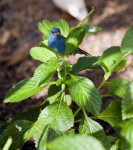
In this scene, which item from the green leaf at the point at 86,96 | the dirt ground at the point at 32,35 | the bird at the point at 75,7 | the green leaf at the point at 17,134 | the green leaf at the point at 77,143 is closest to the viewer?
the green leaf at the point at 77,143

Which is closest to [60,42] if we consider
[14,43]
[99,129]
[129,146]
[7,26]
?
[99,129]

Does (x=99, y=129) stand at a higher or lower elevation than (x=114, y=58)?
lower

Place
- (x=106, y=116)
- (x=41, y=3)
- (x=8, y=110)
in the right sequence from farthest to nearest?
(x=41, y=3) → (x=8, y=110) → (x=106, y=116)

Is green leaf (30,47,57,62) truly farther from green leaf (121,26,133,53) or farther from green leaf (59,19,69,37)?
green leaf (121,26,133,53)

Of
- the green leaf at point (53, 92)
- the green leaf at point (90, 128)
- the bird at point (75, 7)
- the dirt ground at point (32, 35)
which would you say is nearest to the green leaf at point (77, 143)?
the green leaf at point (90, 128)

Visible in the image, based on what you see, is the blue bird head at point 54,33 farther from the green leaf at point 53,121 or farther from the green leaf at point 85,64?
the green leaf at point 53,121

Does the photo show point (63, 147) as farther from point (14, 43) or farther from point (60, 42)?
point (14, 43)
